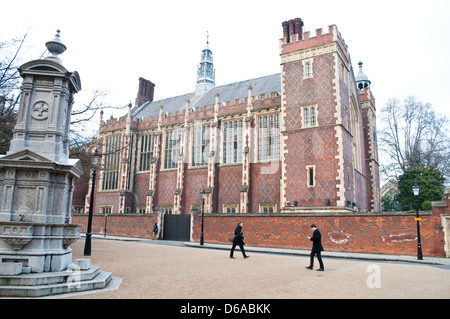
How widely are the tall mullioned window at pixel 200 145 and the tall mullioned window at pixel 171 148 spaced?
5.82ft

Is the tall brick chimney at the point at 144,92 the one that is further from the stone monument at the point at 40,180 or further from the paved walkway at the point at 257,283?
the stone monument at the point at 40,180

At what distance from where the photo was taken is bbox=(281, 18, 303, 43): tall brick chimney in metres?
24.6

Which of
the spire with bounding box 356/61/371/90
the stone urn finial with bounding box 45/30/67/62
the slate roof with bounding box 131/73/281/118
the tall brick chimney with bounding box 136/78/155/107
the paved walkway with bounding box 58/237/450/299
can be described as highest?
the tall brick chimney with bounding box 136/78/155/107

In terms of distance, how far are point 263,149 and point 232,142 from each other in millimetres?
3005

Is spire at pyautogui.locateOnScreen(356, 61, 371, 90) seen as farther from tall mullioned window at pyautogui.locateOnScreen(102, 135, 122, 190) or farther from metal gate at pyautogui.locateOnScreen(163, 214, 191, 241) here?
tall mullioned window at pyautogui.locateOnScreen(102, 135, 122, 190)

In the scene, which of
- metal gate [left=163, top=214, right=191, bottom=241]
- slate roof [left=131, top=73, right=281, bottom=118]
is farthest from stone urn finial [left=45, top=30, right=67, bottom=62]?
slate roof [left=131, top=73, right=281, bottom=118]

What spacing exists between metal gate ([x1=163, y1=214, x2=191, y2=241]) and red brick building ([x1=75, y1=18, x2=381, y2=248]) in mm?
594

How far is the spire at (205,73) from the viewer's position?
3809 centimetres

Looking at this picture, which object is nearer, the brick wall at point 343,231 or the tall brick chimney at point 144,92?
the brick wall at point 343,231

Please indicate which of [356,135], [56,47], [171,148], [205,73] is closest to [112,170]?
[171,148]

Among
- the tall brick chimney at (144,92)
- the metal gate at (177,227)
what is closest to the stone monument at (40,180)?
the metal gate at (177,227)

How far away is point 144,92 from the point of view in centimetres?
4166

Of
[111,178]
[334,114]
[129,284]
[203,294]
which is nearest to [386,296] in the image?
[203,294]

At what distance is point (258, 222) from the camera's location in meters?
20.5
